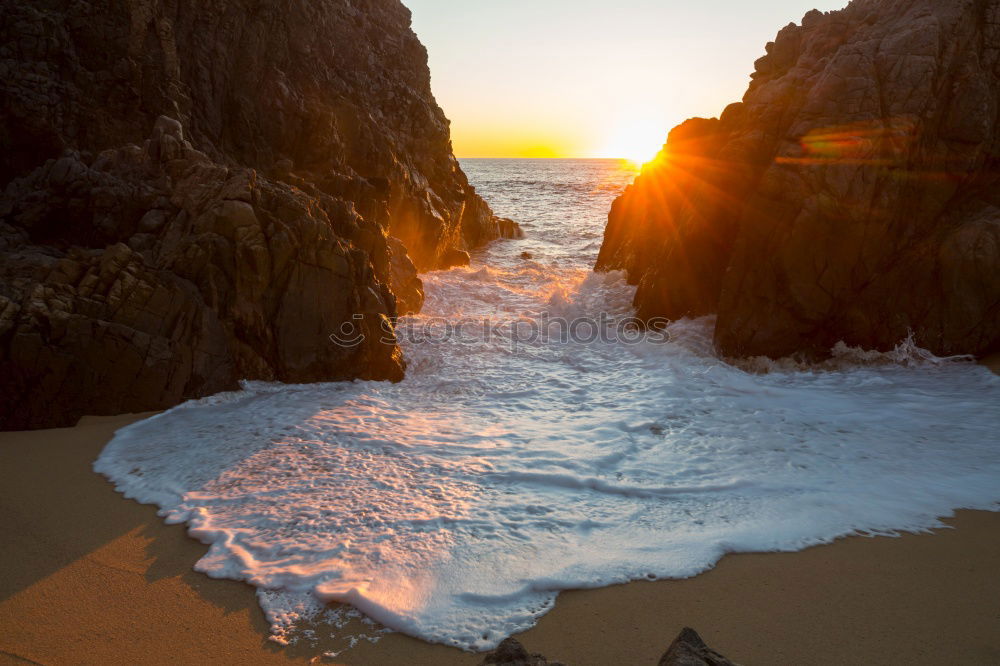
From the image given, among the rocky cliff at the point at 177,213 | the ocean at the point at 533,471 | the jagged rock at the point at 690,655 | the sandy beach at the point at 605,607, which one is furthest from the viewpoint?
the rocky cliff at the point at 177,213

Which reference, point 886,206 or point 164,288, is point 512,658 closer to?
point 164,288

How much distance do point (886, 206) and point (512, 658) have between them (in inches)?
449

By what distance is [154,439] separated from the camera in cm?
742

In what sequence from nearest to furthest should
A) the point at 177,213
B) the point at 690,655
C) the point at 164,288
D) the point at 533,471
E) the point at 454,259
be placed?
the point at 690,655, the point at 533,471, the point at 164,288, the point at 177,213, the point at 454,259

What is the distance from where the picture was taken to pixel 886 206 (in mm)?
10734

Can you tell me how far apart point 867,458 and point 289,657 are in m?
6.88

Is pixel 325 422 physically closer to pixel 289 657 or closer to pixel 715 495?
pixel 289 657

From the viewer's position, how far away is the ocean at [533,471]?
15.7ft

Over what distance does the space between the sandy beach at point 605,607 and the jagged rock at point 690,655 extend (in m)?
1.07

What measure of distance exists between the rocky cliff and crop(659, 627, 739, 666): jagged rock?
7998mm

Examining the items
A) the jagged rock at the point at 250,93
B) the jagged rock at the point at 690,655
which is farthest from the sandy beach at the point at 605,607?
the jagged rock at the point at 250,93

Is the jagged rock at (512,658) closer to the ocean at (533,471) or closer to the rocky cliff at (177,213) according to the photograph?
the ocean at (533,471)

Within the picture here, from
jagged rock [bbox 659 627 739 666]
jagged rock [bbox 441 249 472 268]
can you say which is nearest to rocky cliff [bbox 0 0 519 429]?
jagged rock [bbox 441 249 472 268]

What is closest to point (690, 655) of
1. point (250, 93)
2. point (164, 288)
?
point (164, 288)
